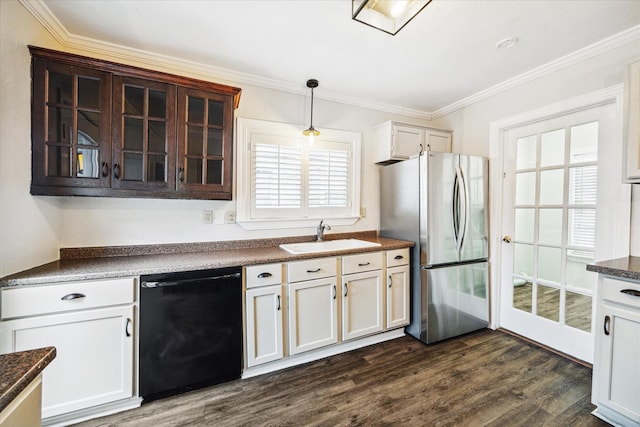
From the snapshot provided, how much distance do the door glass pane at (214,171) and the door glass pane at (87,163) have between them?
2.29ft

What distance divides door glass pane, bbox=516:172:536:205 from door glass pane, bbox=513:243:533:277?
0.44 m

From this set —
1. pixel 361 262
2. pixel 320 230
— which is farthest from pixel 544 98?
pixel 320 230

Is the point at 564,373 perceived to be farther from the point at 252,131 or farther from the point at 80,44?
the point at 80,44

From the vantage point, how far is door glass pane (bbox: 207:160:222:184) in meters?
2.10

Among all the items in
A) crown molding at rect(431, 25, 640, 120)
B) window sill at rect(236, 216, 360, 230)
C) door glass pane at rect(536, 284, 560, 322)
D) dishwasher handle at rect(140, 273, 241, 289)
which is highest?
crown molding at rect(431, 25, 640, 120)

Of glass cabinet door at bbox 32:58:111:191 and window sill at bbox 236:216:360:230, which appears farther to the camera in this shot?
window sill at bbox 236:216:360:230

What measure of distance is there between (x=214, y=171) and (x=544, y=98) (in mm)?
2979

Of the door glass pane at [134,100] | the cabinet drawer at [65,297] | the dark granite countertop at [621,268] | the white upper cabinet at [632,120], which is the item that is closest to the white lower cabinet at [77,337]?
the cabinet drawer at [65,297]

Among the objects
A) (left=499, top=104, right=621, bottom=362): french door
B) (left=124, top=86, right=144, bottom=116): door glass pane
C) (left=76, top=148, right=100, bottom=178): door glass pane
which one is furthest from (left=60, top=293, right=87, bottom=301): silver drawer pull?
(left=499, top=104, right=621, bottom=362): french door

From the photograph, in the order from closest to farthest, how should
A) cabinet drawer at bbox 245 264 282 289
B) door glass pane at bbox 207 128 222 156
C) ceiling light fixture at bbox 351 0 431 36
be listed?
ceiling light fixture at bbox 351 0 431 36
cabinet drawer at bbox 245 264 282 289
door glass pane at bbox 207 128 222 156

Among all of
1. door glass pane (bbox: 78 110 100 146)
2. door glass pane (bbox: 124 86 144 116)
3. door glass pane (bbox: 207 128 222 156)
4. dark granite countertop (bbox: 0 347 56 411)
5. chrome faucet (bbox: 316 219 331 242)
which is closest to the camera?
dark granite countertop (bbox: 0 347 56 411)

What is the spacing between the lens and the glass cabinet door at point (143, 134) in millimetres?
1834

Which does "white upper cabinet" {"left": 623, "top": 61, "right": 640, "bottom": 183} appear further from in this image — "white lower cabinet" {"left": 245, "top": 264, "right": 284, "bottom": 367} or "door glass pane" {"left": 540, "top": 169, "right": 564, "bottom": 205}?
"white lower cabinet" {"left": 245, "top": 264, "right": 284, "bottom": 367}

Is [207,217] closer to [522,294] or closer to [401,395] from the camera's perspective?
[401,395]
